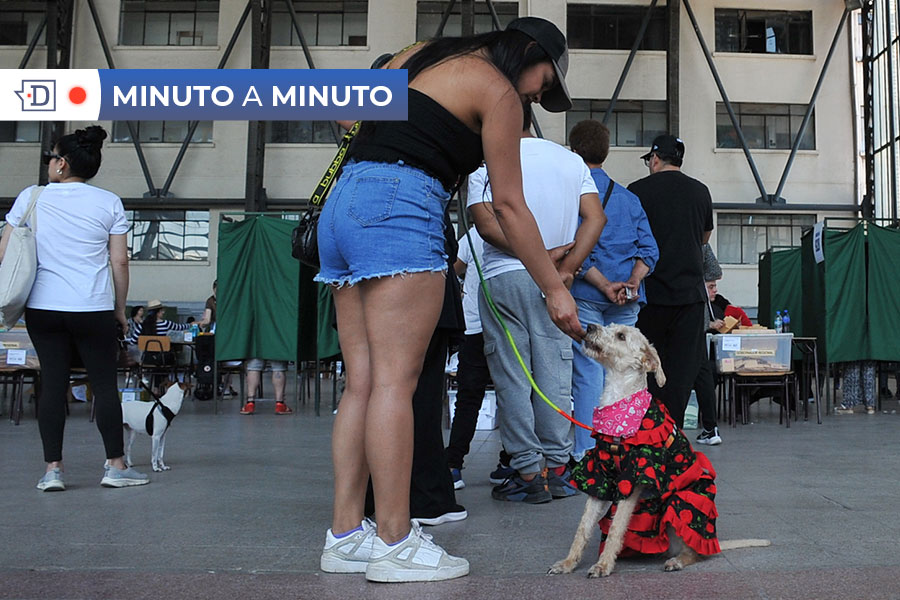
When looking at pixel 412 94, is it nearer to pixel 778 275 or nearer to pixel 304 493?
pixel 304 493

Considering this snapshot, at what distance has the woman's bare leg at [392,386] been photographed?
2.62 m

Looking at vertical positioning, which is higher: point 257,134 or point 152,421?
point 257,134

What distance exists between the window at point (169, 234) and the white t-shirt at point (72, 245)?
1965 centimetres

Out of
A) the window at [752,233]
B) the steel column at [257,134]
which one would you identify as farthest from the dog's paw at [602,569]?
the window at [752,233]

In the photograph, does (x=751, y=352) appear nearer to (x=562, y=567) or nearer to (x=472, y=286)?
(x=472, y=286)

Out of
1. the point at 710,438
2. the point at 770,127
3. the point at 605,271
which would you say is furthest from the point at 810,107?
the point at 605,271

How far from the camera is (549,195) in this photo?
4258 millimetres

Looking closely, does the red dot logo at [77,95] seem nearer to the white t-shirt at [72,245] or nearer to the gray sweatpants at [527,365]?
the white t-shirt at [72,245]

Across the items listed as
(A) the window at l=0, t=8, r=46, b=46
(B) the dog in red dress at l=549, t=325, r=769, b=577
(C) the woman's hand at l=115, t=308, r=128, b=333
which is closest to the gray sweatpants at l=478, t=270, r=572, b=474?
(B) the dog in red dress at l=549, t=325, r=769, b=577

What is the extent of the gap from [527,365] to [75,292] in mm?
2278

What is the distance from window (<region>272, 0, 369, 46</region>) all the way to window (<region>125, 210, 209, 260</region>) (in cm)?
533

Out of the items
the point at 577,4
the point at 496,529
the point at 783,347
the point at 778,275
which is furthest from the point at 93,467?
the point at 577,4

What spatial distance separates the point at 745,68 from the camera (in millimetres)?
24062

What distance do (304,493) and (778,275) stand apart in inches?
412
